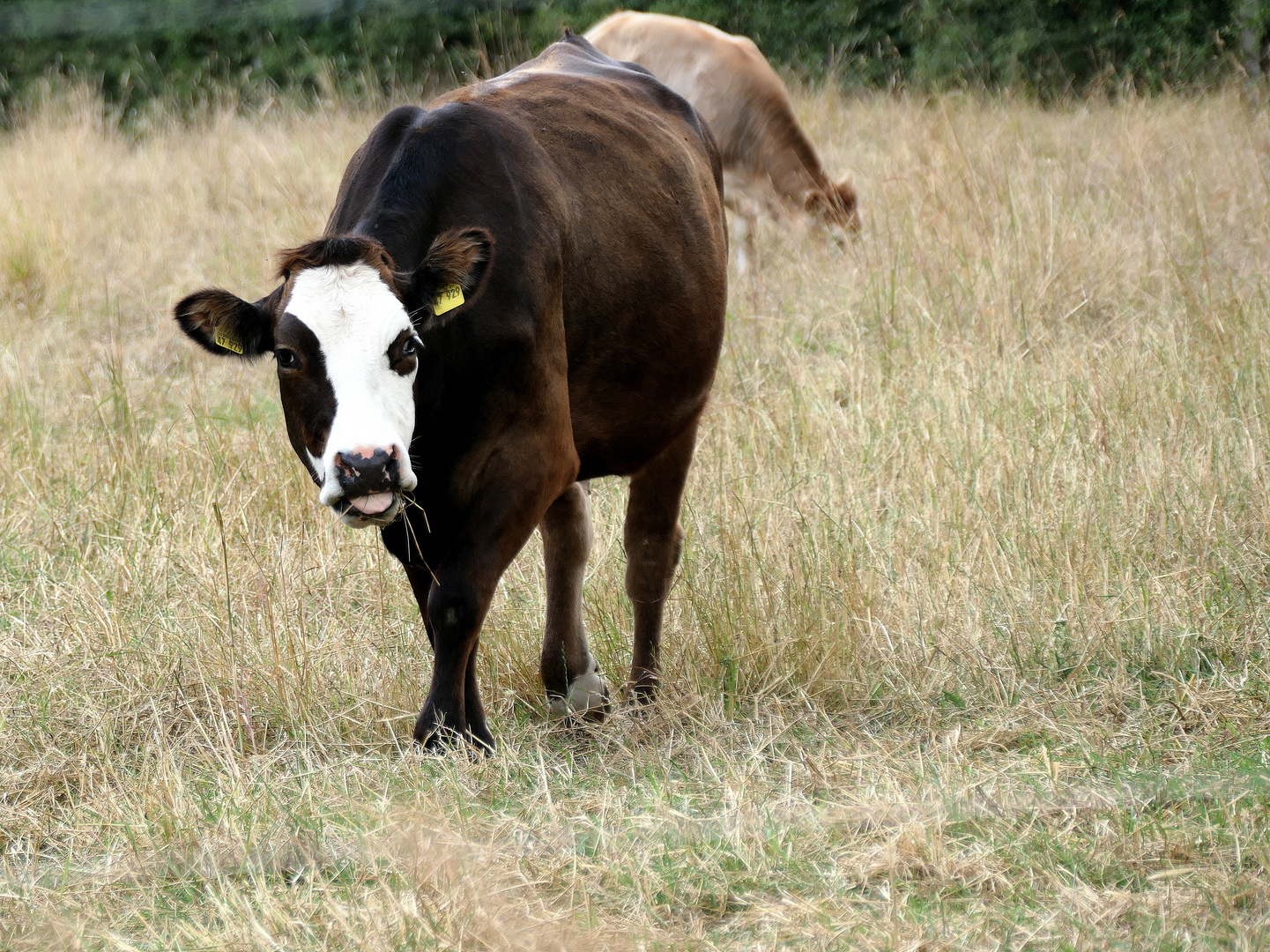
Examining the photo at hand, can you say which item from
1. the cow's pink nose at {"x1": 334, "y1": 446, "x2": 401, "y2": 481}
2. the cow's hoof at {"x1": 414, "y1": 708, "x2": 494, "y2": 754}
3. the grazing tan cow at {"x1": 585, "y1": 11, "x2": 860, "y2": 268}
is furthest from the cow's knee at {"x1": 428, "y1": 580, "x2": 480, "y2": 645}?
the grazing tan cow at {"x1": 585, "y1": 11, "x2": 860, "y2": 268}

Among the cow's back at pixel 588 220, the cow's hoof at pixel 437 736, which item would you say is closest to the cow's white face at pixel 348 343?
the cow's back at pixel 588 220

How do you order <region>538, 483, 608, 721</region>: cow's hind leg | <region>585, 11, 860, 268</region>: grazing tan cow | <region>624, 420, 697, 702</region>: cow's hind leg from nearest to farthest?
1. <region>538, 483, 608, 721</region>: cow's hind leg
2. <region>624, 420, 697, 702</region>: cow's hind leg
3. <region>585, 11, 860, 268</region>: grazing tan cow

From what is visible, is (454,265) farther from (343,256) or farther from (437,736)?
(437,736)

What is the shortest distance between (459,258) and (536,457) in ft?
1.83

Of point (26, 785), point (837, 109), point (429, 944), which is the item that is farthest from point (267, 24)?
point (429, 944)

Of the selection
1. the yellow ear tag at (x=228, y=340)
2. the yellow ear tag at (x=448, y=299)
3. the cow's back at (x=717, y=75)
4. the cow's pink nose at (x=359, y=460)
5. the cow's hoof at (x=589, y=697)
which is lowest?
the cow's hoof at (x=589, y=697)

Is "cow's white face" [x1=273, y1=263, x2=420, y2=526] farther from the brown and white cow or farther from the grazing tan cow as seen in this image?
the grazing tan cow

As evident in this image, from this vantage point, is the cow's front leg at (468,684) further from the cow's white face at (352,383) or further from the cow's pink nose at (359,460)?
the cow's pink nose at (359,460)

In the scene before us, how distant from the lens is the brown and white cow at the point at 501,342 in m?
3.12

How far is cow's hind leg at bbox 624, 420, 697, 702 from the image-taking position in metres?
4.43

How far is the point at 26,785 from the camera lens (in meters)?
3.67

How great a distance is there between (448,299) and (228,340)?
20.9 inches

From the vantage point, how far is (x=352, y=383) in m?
3.04

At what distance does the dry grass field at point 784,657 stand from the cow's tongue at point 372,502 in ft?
2.16
